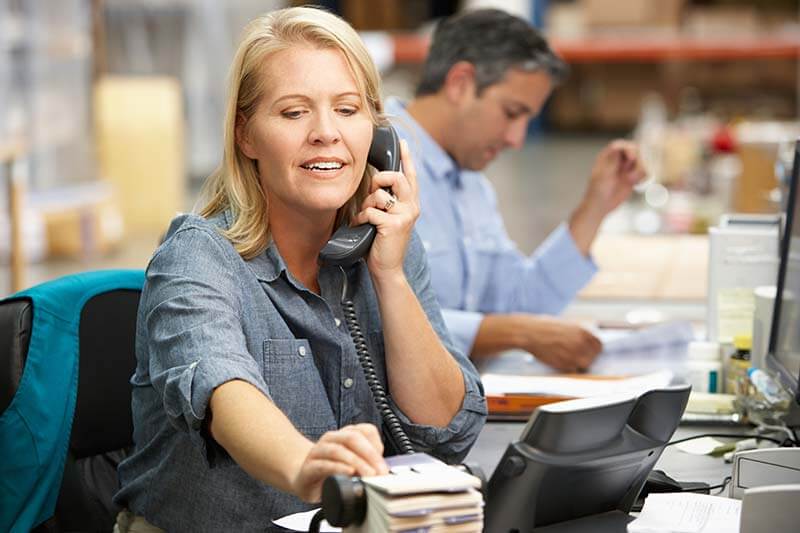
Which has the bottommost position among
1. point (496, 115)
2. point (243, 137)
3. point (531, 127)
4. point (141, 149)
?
point (531, 127)

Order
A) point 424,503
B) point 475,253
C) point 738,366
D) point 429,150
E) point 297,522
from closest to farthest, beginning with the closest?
point 424,503 < point 297,522 < point 738,366 < point 429,150 < point 475,253

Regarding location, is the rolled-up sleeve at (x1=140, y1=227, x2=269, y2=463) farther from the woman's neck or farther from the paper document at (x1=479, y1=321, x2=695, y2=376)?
the paper document at (x1=479, y1=321, x2=695, y2=376)

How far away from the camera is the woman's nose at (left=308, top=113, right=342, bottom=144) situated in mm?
1820

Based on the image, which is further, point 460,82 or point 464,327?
point 460,82

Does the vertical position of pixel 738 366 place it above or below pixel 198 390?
A: below

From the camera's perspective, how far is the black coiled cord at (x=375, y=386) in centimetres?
190

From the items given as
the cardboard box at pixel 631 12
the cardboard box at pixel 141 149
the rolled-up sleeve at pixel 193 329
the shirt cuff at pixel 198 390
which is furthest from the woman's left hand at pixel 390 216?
the cardboard box at pixel 631 12

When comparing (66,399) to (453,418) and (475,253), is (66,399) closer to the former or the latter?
(453,418)

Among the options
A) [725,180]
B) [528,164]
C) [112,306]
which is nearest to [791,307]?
[112,306]

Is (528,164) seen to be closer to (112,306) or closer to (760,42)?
(760,42)

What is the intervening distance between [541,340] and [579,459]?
1262 millimetres

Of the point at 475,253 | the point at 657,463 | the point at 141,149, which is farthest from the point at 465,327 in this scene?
the point at 141,149

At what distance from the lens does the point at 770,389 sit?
228 centimetres

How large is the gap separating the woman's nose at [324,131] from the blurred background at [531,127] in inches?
28.0
